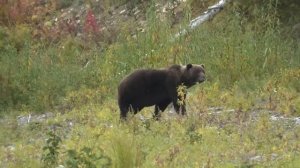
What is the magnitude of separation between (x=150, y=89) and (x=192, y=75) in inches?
45.5

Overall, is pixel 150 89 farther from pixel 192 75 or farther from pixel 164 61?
pixel 164 61

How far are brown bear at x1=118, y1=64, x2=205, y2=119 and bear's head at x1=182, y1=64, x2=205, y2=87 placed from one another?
0.18 meters

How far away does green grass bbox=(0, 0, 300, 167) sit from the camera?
9.34 m

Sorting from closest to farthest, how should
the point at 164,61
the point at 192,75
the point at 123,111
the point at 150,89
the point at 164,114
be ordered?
the point at 123,111 → the point at 150,89 → the point at 164,114 → the point at 192,75 → the point at 164,61

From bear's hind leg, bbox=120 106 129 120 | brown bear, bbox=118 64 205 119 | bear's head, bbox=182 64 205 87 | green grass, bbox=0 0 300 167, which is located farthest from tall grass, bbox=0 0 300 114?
bear's hind leg, bbox=120 106 129 120

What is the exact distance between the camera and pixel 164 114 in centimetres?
1362

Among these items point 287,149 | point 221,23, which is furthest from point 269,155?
point 221,23

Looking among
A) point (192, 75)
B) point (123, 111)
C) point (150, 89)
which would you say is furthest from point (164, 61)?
point (123, 111)

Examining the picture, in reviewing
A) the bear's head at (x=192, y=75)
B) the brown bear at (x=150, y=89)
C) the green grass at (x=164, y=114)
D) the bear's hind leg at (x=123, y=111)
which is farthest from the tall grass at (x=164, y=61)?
the bear's hind leg at (x=123, y=111)

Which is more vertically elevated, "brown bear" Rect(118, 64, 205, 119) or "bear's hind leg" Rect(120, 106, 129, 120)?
"brown bear" Rect(118, 64, 205, 119)

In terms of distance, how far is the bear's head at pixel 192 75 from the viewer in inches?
551

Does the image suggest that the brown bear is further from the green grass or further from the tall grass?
the tall grass

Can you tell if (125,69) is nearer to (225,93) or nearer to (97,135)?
(225,93)

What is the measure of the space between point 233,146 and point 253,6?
811cm
